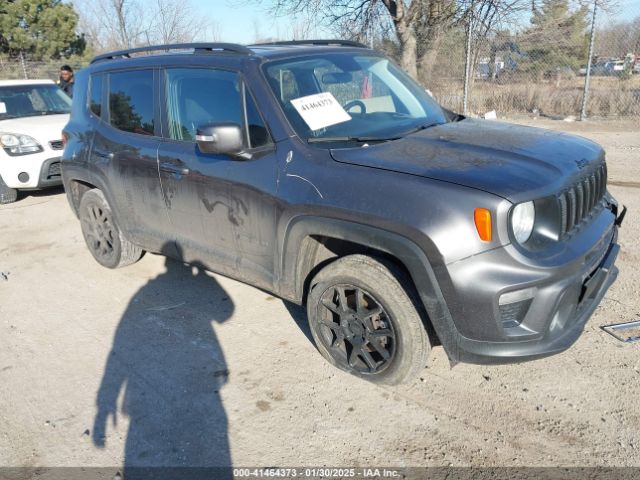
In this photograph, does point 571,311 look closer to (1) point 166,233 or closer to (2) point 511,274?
(2) point 511,274

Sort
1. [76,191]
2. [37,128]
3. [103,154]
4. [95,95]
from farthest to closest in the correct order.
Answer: [37,128]
[76,191]
[95,95]
[103,154]

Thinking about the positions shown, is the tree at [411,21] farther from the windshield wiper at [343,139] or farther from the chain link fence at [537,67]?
the windshield wiper at [343,139]

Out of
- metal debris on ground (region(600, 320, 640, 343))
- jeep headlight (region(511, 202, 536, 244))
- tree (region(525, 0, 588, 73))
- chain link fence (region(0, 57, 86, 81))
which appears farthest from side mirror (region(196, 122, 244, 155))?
chain link fence (region(0, 57, 86, 81))

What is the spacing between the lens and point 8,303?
460 centimetres

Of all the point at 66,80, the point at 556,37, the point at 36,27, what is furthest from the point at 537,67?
the point at 36,27

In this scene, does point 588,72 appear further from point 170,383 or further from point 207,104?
point 170,383

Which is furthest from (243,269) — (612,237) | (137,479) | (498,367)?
(612,237)

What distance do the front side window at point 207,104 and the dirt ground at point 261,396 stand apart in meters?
1.45

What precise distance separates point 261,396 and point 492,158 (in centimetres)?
192

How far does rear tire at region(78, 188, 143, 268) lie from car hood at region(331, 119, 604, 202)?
2808 mm

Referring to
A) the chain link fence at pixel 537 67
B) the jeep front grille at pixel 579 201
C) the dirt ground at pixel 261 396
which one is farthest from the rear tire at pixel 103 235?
the chain link fence at pixel 537 67

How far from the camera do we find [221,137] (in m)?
3.03

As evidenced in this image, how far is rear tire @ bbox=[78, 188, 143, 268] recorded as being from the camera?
16.0ft

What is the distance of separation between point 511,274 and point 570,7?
13242mm
